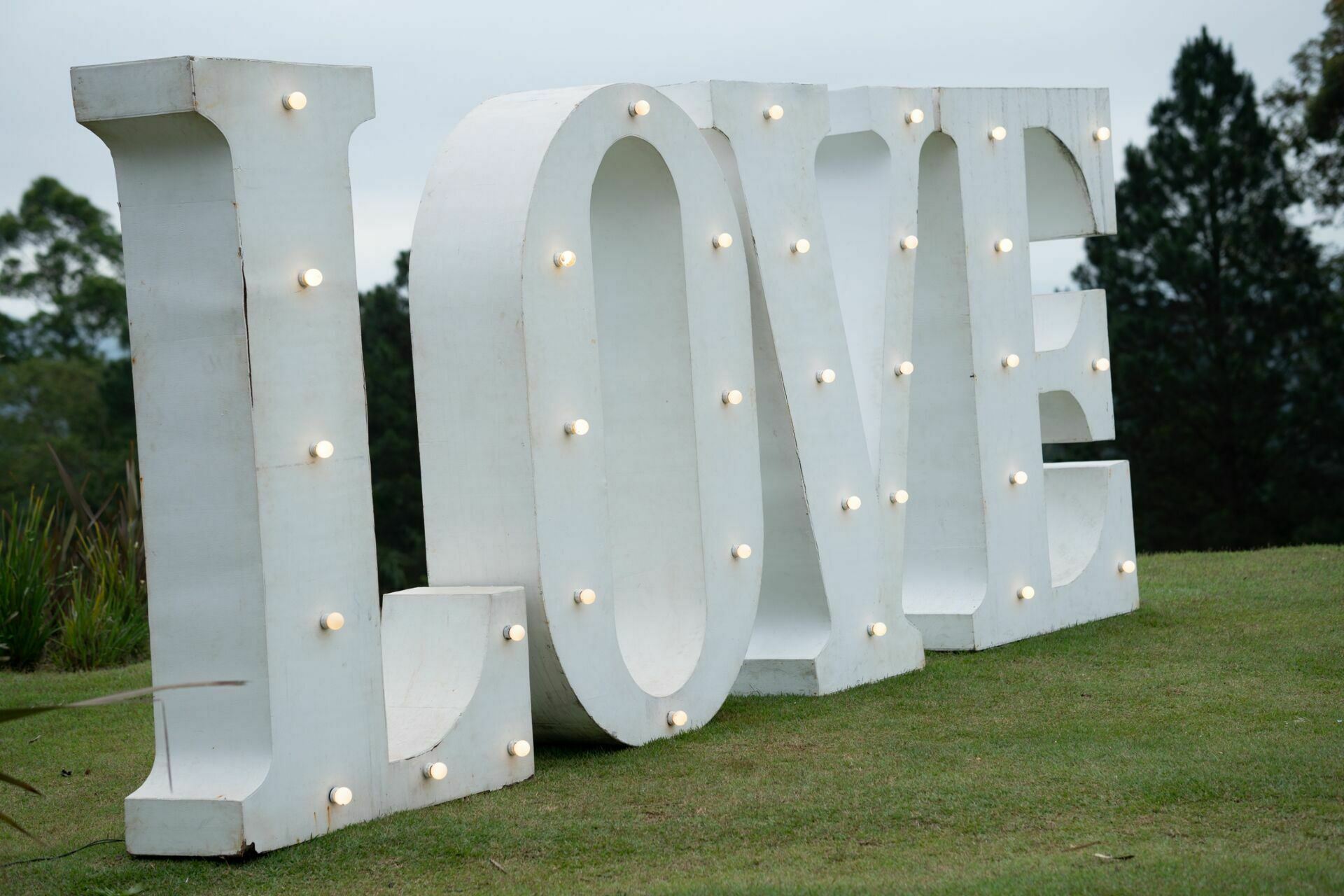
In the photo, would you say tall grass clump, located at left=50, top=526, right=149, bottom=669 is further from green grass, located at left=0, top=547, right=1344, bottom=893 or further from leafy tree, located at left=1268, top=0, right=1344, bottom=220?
leafy tree, located at left=1268, top=0, right=1344, bottom=220

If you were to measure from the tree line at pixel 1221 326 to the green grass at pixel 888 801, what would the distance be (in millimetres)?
15387

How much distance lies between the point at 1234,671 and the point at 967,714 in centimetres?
124

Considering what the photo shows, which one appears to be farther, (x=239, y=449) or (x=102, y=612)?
(x=102, y=612)

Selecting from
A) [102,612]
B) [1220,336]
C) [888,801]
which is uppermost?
[1220,336]

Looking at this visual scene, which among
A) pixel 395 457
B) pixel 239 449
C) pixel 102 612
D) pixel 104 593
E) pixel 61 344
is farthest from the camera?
pixel 61 344

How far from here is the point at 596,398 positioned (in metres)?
5.24

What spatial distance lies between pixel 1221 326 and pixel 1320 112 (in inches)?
122

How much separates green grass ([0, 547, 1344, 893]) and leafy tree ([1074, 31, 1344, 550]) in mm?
15374

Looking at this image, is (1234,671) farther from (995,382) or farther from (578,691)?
(578,691)

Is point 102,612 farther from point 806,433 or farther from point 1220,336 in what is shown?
point 1220,336

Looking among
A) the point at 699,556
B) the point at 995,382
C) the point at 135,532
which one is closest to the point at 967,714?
the point at 699,556

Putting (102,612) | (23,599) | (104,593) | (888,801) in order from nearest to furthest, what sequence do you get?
(888,801), (23,599), (102,612), (104,593)

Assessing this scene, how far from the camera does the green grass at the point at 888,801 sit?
3715 millimetres

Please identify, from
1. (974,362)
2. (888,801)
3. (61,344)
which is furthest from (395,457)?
(888,801)
